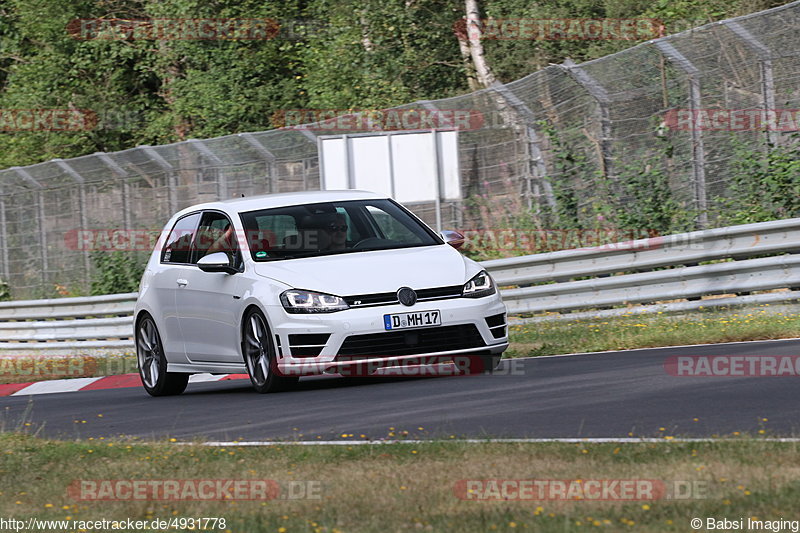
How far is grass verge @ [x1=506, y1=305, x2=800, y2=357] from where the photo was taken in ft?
41.0

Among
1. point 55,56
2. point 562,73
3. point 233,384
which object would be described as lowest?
point 233,384

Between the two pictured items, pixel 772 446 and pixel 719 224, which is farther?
pixel 719 224

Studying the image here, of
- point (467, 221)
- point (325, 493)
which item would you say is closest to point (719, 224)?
point (467, 221)

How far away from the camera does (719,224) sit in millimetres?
17000

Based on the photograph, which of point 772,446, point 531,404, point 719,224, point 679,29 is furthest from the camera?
point 679,29

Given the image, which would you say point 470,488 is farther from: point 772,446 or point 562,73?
point 562,73

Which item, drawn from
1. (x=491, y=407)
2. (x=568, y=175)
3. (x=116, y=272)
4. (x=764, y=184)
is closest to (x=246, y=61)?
(x=116, y=272)

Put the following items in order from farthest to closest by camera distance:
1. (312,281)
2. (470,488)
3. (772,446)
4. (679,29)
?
(679,29)
(312,281)
(772,446)
(470,488)

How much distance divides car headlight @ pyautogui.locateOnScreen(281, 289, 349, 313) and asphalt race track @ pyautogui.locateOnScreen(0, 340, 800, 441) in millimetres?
627

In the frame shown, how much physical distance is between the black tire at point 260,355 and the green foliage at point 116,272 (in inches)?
613

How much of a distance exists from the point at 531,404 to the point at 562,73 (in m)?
10.2

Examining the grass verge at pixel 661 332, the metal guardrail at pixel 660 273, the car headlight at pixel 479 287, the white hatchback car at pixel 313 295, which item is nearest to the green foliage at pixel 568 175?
the metal guardrail at pixel 660 273

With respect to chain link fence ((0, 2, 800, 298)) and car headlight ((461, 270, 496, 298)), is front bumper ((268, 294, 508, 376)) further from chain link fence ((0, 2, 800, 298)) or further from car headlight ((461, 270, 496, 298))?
chain link fence ((0, 2, 800, 298))

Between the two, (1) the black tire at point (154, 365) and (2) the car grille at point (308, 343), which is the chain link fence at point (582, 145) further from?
(2) the car grille at point (308, 343)
